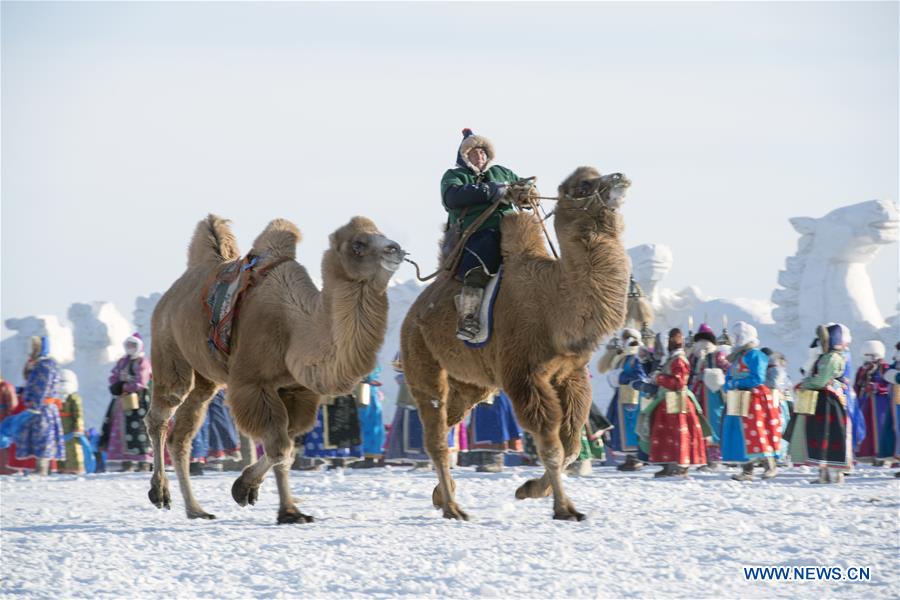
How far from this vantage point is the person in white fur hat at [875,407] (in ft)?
49.9

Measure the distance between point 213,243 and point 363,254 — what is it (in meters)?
2.25

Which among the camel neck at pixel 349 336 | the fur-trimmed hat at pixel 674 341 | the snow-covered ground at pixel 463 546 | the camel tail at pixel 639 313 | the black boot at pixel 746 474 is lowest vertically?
the snow-covered ground at pixel 463 546

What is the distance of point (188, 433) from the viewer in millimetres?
9266

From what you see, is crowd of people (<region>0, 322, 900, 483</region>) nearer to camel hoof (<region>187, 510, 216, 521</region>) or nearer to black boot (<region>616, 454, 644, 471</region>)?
black boot (<region>616, 454, 644, 471</region>)

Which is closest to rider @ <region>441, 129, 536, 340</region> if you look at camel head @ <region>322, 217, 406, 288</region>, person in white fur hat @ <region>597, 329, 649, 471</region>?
camel head @ <region>322, 217, 406, 288</region>

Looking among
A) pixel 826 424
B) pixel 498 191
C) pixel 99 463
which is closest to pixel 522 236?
pixel 498 191

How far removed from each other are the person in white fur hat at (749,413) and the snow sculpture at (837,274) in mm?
12489

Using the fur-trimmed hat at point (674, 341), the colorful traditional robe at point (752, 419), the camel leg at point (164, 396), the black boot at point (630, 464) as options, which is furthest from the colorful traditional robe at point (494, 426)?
the camel leg at point (164, 396)

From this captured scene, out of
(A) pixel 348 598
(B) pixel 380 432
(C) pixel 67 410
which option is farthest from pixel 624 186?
(C) pixel 67 410

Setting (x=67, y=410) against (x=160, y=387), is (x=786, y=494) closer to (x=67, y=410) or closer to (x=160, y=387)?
(x=160, y=387)

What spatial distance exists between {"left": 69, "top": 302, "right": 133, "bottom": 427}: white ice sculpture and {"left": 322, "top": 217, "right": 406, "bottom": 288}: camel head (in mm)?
23649

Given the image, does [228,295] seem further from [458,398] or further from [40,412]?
[40,412]

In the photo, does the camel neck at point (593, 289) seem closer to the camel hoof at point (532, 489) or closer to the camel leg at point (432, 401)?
the camel hoof at point (532, 489)

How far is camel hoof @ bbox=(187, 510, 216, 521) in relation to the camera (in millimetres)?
8875
